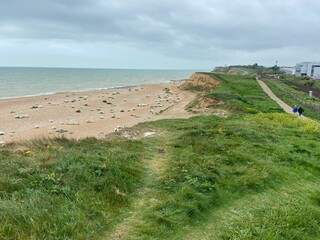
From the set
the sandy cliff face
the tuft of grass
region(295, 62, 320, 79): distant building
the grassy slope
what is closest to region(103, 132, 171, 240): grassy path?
the grassy slope

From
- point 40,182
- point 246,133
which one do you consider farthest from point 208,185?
point 246,133

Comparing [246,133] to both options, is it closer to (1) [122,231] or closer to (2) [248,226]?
(2) [248,226]

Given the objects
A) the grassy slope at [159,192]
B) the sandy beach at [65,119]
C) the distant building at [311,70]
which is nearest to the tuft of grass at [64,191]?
the grassy slope at [159,192]

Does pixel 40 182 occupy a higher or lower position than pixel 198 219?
higher

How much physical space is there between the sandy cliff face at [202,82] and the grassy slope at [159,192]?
4304 centimetres

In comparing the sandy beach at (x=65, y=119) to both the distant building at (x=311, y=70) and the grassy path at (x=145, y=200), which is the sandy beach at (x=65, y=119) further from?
the distant building at (x=311, y=70)

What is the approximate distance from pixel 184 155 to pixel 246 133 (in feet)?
18.2

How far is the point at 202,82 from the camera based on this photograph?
192 ft

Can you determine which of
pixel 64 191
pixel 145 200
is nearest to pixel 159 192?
pixel 145 200

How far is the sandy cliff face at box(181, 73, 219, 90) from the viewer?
5462cm

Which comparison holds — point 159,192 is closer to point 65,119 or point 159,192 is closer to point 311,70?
point 65,119

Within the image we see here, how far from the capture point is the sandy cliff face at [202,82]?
54625mm

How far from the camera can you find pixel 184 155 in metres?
10.9

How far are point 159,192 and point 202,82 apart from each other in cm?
5243
